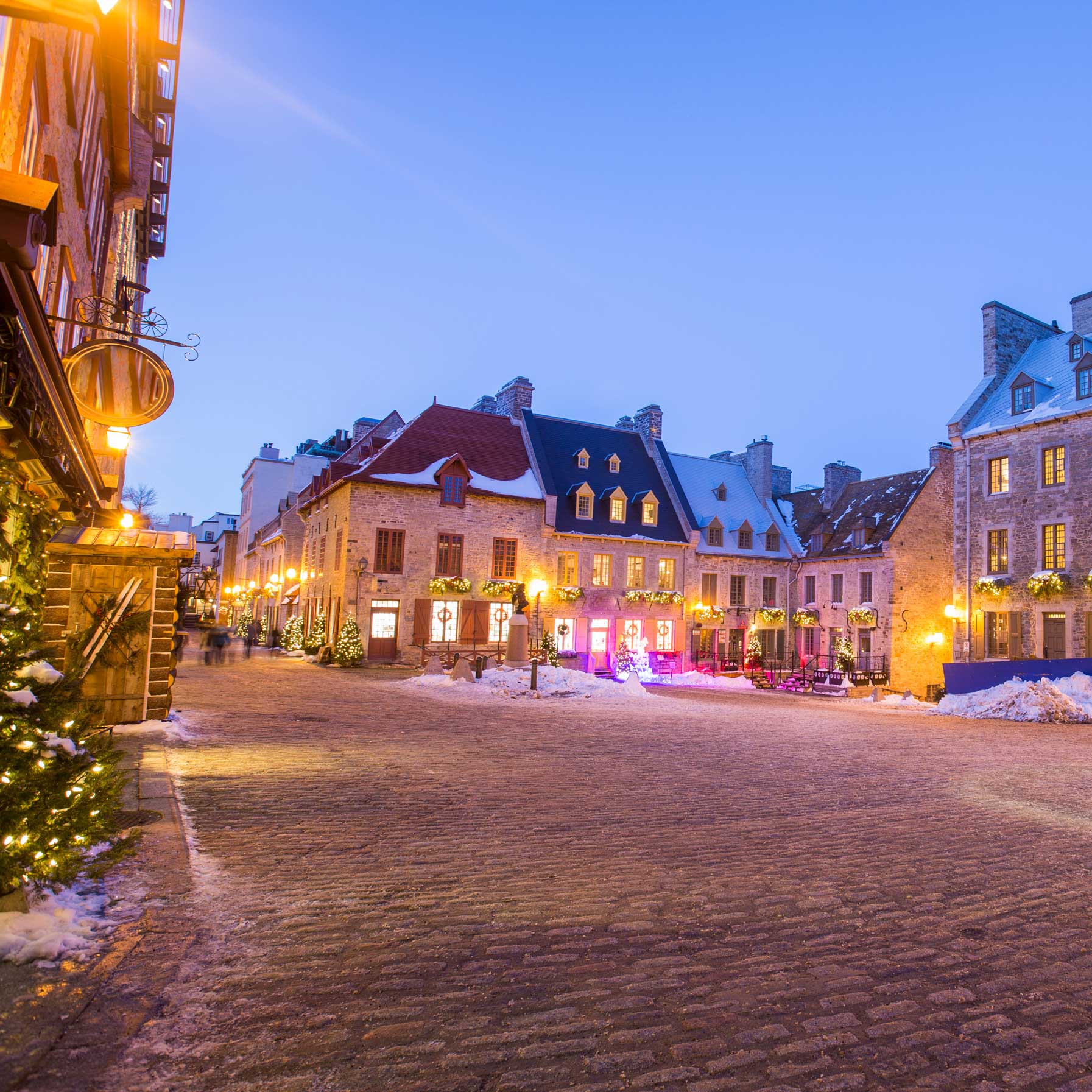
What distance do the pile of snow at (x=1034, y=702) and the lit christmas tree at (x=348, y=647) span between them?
19.8m

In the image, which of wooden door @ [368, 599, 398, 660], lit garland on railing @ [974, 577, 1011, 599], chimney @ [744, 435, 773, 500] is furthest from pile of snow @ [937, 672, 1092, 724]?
chimney @ [744, 435, 773, 500]

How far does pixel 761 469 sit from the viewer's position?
4219 cm

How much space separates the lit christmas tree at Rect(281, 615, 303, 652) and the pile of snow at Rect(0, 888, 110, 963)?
107 feet

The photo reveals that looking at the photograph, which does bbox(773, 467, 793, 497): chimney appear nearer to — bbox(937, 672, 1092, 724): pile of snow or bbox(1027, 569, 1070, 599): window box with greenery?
bbox(1027, 569, 1070, 599): window box with greenery

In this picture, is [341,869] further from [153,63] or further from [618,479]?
[618,479]

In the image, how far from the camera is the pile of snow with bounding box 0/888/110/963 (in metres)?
3.87

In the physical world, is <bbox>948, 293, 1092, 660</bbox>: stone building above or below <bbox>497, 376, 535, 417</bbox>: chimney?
below

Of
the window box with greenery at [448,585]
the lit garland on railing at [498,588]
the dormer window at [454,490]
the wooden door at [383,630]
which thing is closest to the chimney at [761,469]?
the lit garland on railing at [498,588]

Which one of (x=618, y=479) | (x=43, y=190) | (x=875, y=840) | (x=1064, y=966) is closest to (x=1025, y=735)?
(x=875, y=840)

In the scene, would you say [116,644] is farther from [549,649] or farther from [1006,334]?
[1006,334]

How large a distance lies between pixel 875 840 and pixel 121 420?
384 inches

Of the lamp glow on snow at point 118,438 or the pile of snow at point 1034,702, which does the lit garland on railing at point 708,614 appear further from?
the lamp glow on snow at point 118,438

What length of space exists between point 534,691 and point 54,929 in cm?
1592

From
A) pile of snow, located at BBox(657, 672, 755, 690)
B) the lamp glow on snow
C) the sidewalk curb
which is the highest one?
the lamp glow on snow
